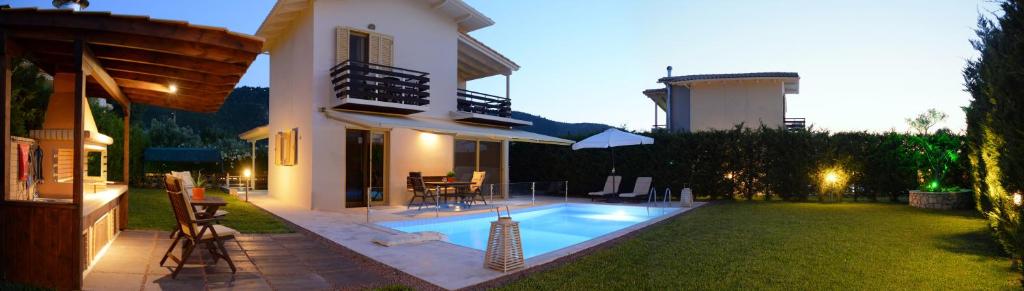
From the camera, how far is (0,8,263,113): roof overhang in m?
4.38

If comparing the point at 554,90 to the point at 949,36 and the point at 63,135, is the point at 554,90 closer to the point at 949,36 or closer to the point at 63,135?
the point at 949,36

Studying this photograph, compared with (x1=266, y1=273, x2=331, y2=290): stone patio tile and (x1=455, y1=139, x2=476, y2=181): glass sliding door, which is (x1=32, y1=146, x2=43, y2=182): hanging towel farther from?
(x1=455, y1=139, x2=476, y2=181): glass sliding door

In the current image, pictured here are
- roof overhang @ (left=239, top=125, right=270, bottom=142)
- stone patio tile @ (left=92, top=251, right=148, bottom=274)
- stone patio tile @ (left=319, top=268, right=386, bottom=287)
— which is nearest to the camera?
stone patio tile @ (left=319, top=268, right=386, bottom=287)

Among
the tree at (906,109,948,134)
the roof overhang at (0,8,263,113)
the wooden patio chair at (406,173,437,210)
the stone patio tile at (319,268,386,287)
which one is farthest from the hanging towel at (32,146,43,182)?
the tree at (906,109,948,134)

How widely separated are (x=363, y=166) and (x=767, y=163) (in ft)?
39.0

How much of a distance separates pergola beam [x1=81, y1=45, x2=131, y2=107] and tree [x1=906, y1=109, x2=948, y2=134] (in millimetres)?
20682

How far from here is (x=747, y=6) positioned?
15.6 m

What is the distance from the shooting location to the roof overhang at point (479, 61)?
56.7ft

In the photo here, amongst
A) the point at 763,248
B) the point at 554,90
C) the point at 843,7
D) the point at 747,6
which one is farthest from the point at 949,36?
the point at 554,90

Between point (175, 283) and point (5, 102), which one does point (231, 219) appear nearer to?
point (175, 283)

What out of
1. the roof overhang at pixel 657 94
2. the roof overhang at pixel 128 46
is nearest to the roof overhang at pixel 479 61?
the roof overhang at pixel 128 46

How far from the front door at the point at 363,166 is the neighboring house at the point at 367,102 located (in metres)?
0.03

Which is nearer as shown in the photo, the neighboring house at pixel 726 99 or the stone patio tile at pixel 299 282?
the stone patio tile at pixel 299 282

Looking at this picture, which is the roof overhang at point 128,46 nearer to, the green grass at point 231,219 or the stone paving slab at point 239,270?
the stone paving slab at point 239,270
